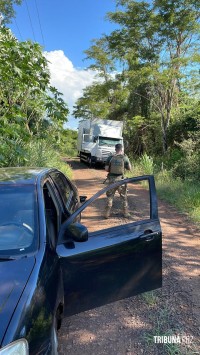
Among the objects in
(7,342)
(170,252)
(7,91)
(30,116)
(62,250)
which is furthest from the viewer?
(30,116)

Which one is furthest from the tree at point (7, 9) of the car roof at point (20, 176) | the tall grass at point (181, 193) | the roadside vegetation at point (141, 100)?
the car roof at point (20, 176)

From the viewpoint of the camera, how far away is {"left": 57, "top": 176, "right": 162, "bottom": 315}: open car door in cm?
259

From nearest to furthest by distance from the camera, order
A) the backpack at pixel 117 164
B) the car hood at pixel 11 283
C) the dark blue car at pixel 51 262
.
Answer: the car hood at pixel 11 283
the dark blue car at pixel 51 262
the backpack at pixel 117 164

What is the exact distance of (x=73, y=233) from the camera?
8.21 ft

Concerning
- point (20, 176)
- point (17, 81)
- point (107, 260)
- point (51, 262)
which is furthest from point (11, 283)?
point (17, 81)

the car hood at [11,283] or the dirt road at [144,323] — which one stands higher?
the car hood at [11,283]

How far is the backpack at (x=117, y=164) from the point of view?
6.96 metres

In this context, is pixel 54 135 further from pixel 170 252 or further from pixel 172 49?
pixel 172 49

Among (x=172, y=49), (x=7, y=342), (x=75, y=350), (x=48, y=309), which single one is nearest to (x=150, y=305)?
(x=75, y=350)

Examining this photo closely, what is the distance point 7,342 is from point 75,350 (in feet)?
4.67

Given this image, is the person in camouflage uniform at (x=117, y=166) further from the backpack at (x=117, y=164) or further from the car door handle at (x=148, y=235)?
the car door handle at (x=148, y=235)

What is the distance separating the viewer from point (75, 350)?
279cm
